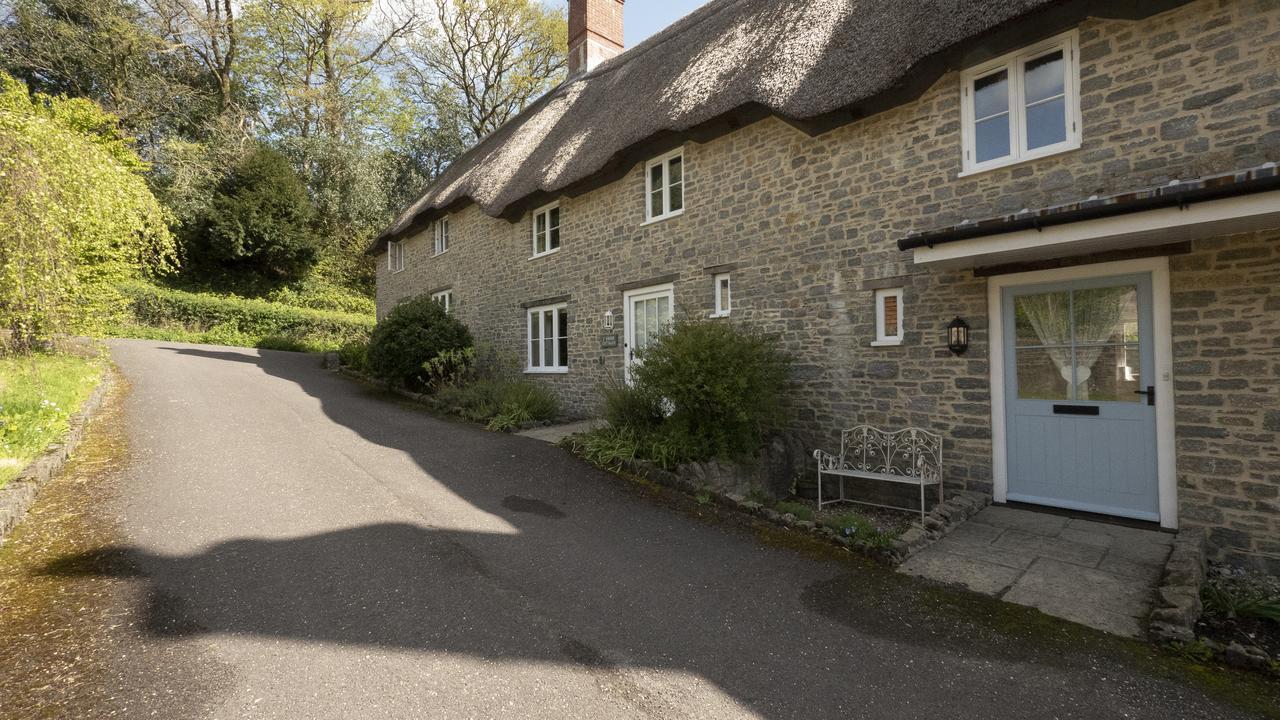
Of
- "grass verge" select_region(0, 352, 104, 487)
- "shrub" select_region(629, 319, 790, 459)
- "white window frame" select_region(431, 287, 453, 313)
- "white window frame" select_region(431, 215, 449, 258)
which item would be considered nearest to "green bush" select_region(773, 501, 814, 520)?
"shrub" select_region(629, 319, 790, 459)

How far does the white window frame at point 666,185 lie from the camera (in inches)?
338

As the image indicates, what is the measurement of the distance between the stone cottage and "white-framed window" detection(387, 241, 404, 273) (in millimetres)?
11927

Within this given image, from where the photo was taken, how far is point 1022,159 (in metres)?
5.21

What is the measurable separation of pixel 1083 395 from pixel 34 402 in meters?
11.5

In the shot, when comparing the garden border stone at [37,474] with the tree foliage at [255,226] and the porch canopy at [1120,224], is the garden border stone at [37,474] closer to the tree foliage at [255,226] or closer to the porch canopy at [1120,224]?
the porch canopy at [1120,224]

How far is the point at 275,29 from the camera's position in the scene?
24.2 m

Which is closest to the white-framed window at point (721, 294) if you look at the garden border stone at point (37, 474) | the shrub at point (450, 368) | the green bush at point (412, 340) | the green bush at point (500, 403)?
the green bush at point (500, 403)

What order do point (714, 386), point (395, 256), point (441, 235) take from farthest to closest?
point (395, 256) < point (441, 235) < point (714, 386)

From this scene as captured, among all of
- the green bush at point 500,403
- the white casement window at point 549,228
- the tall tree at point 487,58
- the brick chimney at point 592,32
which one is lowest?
the green bush at point 500,403

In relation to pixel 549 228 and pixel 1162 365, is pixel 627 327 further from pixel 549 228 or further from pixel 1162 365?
pixel 1162 365

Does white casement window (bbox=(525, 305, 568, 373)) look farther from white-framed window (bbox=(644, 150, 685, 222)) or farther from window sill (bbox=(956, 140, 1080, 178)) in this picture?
window sill (bbox=(956, 140, 1080, 178))

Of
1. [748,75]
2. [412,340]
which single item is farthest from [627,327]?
[412,340]

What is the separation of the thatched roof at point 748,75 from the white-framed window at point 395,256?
624 centimetres

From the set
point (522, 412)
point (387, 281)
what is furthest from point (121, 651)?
point (387, 281)
